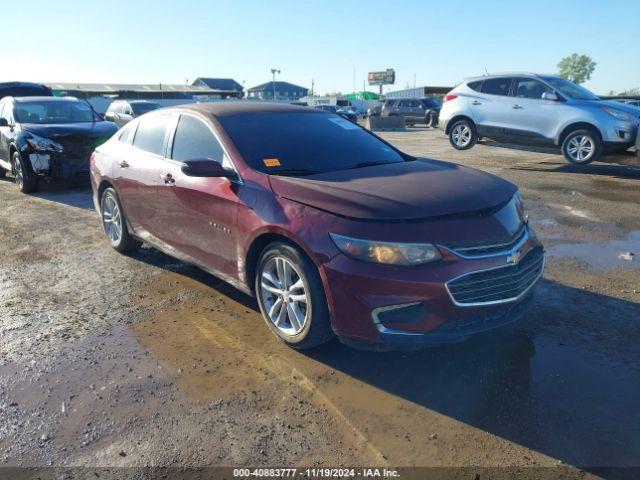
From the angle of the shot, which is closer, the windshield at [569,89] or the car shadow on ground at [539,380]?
the car shadow on ground at [539,380]

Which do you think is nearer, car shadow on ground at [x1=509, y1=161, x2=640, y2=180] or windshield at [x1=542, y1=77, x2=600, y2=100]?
windshield at [x1=542, y1=77, x2=600, y2=100]

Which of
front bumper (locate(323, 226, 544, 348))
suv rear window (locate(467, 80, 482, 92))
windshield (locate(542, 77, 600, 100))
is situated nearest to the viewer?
front bumper (locate(323, 226, 544, 348))

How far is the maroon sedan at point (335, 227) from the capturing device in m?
2.88

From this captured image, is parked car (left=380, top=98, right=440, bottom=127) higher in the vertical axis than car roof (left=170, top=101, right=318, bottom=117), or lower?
lower

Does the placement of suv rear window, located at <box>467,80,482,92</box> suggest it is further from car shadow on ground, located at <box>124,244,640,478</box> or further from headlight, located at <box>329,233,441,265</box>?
headlight, located at <box>329,233,441,265</box>

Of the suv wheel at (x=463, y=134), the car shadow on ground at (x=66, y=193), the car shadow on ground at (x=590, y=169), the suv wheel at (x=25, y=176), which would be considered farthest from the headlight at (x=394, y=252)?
the suv wheel at (x=463, y=134)

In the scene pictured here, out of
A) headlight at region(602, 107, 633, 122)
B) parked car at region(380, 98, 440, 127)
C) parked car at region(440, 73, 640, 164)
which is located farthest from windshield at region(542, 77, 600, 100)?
parked car at region(380, 98, 440, 127)

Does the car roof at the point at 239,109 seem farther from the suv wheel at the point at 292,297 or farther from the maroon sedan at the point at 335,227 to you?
the suv wheel at the point at 292,297

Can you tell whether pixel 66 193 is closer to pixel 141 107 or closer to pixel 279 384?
pixel 279 384

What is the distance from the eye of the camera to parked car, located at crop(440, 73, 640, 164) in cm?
976

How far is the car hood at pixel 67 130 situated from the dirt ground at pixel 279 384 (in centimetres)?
446

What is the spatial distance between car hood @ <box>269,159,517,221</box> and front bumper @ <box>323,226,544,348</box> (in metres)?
0.31

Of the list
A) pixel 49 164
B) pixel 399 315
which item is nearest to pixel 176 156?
pixel 399 315

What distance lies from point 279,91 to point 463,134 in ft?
322
